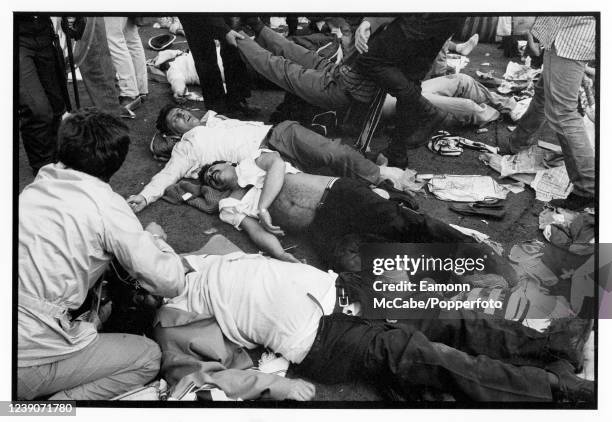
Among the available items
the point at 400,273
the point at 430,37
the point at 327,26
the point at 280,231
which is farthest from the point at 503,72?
the point at 280,231

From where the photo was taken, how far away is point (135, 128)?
292 cm

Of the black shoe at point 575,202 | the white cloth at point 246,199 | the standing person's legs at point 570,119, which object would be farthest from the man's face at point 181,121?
the black shoe at point 575,202

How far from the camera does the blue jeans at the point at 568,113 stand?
111 inches

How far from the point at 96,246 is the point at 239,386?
0.88 metres

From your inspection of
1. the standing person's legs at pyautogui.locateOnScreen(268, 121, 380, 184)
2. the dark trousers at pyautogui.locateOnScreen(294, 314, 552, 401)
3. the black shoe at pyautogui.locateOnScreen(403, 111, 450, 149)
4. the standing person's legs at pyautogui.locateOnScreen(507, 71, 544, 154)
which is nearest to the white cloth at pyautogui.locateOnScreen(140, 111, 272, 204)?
the standing person's legs at pyautogui.locateOnScreen(268, 121, 380, 184)

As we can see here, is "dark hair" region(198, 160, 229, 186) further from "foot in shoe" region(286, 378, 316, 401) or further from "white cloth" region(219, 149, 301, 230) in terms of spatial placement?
"foot in shoe" region(286, 378, 316, 401)

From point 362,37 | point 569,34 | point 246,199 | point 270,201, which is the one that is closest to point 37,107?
point 246,199

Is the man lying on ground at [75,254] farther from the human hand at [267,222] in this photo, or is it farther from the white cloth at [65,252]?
the human hand at [267,222]

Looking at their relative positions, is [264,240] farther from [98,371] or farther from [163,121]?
[98,371]

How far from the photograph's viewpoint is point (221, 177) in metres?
2.96

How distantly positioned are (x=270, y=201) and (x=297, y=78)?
630 mm

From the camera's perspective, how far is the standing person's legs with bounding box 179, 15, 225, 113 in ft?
9.30

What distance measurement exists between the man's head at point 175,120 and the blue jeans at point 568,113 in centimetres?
173

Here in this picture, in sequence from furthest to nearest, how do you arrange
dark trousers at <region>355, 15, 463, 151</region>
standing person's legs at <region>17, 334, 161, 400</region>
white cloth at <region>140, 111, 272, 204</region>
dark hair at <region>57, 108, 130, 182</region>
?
white cloth at <region>140, 111, 272, 204</region>, dark trousers at <region>355, 15, 463, 151</region>, standing person's legs at <region>17, 334, 161, 400</region>, dark hair at <region>57, 108, 130, 182</region>
